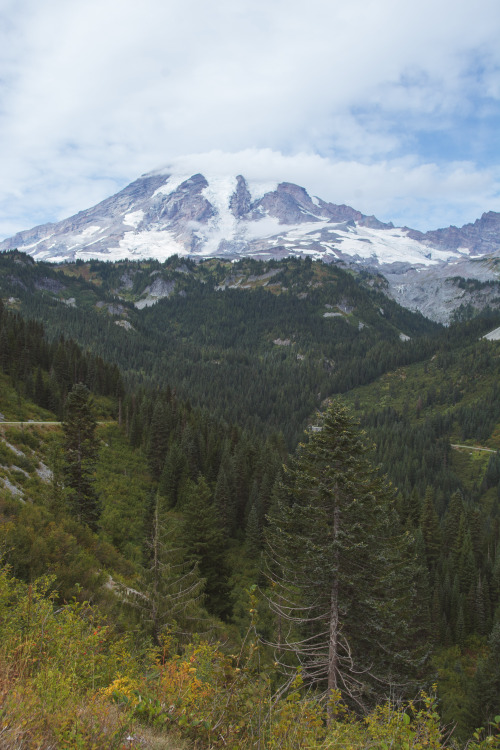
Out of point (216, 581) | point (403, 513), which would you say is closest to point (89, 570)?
point (216, 581)

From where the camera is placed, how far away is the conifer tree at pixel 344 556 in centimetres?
1529

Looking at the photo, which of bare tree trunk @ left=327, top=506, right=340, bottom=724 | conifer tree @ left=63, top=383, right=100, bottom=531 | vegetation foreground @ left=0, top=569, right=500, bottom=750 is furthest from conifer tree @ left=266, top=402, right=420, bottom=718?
conifer tree @ left=63, top=383, right=100, bottom=531

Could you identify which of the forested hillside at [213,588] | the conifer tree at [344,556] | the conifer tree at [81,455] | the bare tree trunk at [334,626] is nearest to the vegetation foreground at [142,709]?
the forested hillside at [213,588]

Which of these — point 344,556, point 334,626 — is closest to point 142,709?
point 334,626

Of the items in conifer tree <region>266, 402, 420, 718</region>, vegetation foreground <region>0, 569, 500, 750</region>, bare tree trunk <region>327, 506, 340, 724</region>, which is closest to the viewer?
vegetation foreground <region>0, 569, 500, 750</region>

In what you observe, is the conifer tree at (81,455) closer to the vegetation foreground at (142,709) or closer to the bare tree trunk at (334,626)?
the bare tree trunk at (334,626)

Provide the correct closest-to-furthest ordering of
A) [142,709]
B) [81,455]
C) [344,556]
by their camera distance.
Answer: [142,709]
[344,556]
[81,455]

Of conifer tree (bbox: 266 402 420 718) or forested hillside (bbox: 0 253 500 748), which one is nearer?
forested hillside (bbox: 0 253 500 748)

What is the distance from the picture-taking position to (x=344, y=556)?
1572 cm

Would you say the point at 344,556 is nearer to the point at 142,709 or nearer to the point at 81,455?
the point at 142,709

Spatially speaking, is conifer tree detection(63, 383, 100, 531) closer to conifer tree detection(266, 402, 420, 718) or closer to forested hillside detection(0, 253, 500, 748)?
forested hillside detection(0, 253, 500, 748)

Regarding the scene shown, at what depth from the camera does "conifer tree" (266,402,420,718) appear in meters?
15.3

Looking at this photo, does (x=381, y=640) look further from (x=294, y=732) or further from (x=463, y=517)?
(x=463, y=517)

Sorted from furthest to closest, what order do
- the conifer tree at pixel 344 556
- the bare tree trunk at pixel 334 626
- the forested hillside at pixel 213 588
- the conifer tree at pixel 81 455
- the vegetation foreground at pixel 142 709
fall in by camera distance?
1. the conifer tree at pixel 81 455
2. the conifer tree at pixel 344 556
3. the bare tree trunk at pixel 334 626
4. the forested hillside at pixel 213 588
5. the vegetation foreground at pixel 142 709
